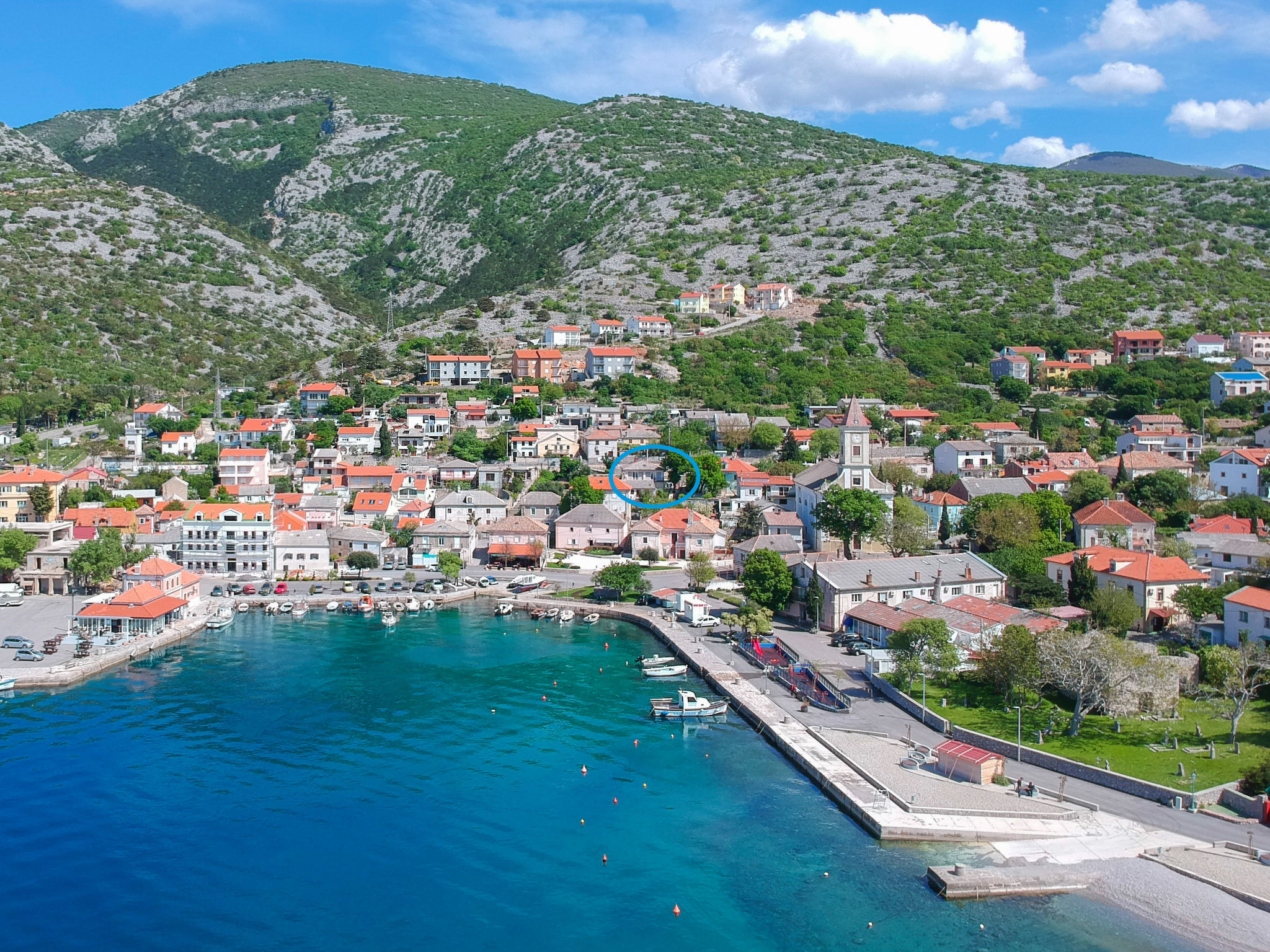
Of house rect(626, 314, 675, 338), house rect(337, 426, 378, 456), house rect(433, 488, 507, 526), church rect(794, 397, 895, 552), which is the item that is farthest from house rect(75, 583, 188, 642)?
house rect(626, 314, 675, 338)

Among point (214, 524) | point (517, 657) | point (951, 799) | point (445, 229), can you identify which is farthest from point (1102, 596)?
point (445, 229)

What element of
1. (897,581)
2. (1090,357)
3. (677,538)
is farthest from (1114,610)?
(1090,357)

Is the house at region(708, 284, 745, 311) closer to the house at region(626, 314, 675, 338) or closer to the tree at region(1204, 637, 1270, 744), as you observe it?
the house at region(626, 314, 675, 338)

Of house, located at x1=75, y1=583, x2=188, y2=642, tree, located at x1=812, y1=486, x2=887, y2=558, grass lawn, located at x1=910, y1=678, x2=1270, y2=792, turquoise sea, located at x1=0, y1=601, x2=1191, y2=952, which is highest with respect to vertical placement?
tree, located at x1=812, y1=486, x2=887, y2=558

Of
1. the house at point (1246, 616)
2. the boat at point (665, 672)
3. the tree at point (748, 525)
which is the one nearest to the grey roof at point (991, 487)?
the tree at point (748, 525)

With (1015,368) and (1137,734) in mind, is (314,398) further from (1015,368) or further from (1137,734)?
(1137,734)

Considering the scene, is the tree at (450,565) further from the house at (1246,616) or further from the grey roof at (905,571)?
the house at (1246,616)
